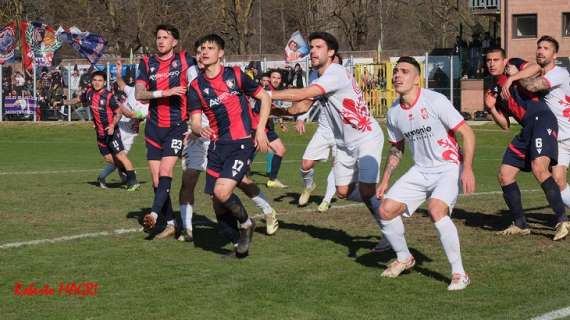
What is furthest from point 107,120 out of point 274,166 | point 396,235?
point 396,235

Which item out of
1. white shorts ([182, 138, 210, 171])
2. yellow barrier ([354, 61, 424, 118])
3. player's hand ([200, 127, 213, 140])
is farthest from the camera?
yellow barrier ([354, 61, 424, 118])

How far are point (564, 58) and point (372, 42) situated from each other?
32.6m

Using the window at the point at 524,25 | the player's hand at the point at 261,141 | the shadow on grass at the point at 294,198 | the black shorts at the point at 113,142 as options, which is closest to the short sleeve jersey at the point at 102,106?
the black shorts at the point at 113,142

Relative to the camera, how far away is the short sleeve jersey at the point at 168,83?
34.9ft

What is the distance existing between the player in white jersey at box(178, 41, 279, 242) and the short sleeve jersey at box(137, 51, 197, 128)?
0.90 feet

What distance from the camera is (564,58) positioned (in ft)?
132

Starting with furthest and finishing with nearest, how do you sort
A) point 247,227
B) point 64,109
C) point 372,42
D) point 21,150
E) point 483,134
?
point 372,42 < point 64,109 < point 483,134 < point 21,150 < point 247,227

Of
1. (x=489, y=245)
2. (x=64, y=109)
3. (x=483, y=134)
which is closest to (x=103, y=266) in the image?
(x=489, y=245)

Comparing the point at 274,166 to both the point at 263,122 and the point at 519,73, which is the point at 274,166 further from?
the point at 263,122

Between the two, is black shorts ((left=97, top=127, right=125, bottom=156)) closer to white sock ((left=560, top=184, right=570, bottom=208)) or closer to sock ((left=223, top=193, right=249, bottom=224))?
sock ((left=223, top=193, right=249, bottom=224))

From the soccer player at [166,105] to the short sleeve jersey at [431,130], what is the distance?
129 inches

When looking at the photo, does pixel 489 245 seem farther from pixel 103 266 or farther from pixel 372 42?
pixel 372 42

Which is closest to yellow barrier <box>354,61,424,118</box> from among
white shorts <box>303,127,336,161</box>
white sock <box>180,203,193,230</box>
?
white shorts <box>303,127,336,161</box>

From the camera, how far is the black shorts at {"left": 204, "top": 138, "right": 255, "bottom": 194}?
29.9 feet
